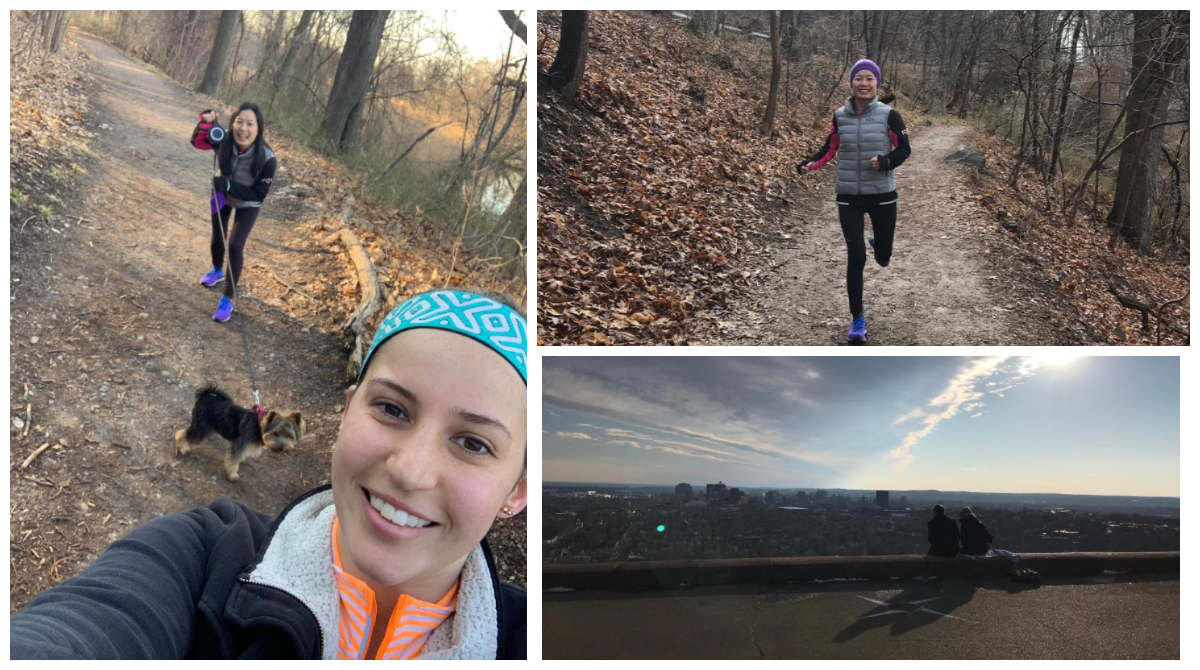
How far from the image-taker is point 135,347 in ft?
7.88

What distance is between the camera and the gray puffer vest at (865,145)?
7.30 feet

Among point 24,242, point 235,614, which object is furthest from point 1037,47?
point 24,242

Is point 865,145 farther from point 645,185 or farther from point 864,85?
point 645,185

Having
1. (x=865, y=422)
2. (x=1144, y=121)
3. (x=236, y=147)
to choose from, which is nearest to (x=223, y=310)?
(x=236, y=147)

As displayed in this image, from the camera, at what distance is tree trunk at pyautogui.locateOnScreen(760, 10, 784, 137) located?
2.20 metres

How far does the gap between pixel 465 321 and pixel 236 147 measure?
182 centimetres

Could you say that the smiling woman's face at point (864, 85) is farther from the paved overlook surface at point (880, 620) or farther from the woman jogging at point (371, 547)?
the paved overlook surface at point (880, 620)

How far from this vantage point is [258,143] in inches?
106

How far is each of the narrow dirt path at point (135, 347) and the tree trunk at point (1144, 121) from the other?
2915mm

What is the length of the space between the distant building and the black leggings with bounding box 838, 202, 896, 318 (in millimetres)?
852

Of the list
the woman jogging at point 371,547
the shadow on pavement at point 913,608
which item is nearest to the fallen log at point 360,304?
the woman jogging at point 371,547

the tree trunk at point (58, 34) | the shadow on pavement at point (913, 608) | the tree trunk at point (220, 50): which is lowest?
the shadow on pavement at point (913, 608)
